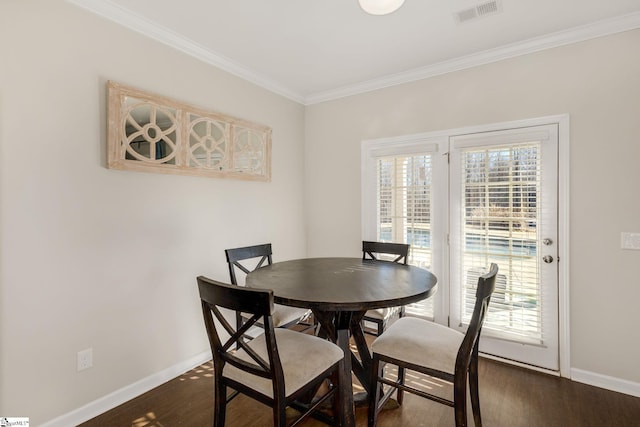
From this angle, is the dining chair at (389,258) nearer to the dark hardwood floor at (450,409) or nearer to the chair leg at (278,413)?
the dark hardwood floor at (450,409)

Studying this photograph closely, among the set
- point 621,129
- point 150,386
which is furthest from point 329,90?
point 150,386

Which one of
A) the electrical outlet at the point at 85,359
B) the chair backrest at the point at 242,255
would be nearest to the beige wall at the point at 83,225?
the electrical outlet at the point at 85,359

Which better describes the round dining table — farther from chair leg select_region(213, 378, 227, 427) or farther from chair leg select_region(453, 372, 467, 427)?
chair leg select_region(213, 378, 227, 427)

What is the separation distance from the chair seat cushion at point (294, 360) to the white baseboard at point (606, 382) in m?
1.99

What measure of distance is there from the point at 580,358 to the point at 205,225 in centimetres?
310

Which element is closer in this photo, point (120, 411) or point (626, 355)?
point (120, 411)

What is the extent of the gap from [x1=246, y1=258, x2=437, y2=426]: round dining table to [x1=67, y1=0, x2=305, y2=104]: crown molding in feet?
6.01

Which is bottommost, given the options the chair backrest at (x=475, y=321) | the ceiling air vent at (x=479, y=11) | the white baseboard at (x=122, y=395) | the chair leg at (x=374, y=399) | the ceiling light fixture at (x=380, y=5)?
the white baseboard at (x=122, y=395)

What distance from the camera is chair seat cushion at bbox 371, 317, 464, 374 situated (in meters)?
1.65

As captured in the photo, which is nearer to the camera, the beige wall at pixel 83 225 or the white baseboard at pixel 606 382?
the beige wall at pixel 83 225

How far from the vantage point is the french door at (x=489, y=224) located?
2525 millimetres

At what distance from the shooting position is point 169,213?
2.46 metres

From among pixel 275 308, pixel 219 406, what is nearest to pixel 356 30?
pixel 275 308

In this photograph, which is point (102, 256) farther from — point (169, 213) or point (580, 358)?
point (580, 358)
